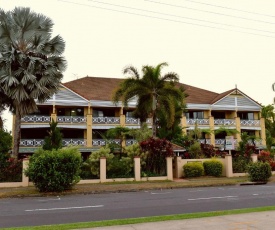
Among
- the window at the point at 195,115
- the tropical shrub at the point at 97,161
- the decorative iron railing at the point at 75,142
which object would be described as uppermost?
the window at the point at 195,115

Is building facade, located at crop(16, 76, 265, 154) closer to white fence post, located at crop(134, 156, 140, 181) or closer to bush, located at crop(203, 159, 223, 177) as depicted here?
white fence post, located at crop(134, 156, 140, 181)

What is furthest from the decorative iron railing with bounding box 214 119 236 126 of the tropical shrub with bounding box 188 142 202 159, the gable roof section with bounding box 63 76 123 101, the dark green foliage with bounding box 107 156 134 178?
the dark green foliage with bounding box 107 156 134 178

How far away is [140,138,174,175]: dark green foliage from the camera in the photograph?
944 inches

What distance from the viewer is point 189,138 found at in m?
30.6

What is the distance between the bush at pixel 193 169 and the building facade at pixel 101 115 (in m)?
9.97

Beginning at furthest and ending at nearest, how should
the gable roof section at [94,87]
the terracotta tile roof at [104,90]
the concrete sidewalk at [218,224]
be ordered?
1. the terracotta tile roof at [104,90]
2. the gable roof section at [94,87]
3. the concrete sidewalk at [218,224]

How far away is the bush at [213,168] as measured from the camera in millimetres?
26141

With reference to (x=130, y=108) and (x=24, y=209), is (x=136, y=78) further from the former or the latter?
(x=24, y=209)

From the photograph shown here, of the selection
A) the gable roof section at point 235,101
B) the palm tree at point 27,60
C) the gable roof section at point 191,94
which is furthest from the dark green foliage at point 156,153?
the gable roof section at point 235,101

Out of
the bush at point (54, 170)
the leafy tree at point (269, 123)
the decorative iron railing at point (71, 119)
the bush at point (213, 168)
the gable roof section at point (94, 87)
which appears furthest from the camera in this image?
the leafy tree at point (269, 123)

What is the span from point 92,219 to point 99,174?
13.5 m

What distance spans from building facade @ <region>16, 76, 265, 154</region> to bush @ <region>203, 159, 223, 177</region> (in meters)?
10.4

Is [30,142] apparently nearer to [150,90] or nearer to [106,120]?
[106,120]

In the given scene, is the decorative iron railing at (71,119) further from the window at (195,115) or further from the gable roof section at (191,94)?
the window at (195,115)
